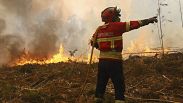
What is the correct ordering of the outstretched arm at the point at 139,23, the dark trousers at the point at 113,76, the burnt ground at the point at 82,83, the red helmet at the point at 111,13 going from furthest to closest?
the burnt ground at the point at 82,83, the red helmet at the point at 111,13, the dark trousers at the point at 113,76, the outstretched arm at the point at 139,23

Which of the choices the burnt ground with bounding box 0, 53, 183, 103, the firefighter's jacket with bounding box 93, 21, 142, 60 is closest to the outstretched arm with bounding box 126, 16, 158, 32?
the firefighter's jacket with bounding box 93, 21, 142, 60

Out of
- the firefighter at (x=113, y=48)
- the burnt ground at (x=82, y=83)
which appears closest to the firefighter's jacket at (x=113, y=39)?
the firefighter at (x=113, y=48)

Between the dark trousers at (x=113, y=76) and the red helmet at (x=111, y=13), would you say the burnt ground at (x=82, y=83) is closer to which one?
the dark trousers at (x=113, y=76)

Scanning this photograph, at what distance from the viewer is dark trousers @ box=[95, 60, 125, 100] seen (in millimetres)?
8086

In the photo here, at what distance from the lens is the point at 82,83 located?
11.3m

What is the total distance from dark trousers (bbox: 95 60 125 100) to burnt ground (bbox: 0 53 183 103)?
0.95 m

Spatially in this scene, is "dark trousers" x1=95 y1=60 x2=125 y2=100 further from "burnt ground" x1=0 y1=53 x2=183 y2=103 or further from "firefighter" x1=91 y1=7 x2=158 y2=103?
"burnt ground" x1=0 y1=53 x2=183 y2=103

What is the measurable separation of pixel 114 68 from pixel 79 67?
5382 mm

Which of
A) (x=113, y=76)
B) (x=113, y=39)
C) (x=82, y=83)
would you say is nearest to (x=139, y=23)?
(x=113, y=39)

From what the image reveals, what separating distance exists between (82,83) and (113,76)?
10.6ft

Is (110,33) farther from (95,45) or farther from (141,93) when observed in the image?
(141,93)

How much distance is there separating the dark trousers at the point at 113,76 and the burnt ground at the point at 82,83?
0.95 m

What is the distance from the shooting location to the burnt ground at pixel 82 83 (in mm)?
9781

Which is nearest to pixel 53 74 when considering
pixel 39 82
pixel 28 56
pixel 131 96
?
pixel 39 82
